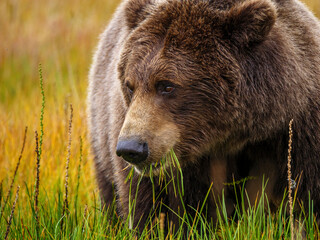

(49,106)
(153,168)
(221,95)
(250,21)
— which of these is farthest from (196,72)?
(49,106)

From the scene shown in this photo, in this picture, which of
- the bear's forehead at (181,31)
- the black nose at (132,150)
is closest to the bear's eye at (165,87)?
the bear's forehead at (181,31)

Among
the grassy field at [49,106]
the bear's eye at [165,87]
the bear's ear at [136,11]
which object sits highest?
the bear's ear at [136,11]

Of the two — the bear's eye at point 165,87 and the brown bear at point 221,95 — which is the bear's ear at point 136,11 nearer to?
the brown bear at point 221,95

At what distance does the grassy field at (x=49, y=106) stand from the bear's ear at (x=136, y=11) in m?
1.07

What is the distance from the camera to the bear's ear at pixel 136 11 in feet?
13.8

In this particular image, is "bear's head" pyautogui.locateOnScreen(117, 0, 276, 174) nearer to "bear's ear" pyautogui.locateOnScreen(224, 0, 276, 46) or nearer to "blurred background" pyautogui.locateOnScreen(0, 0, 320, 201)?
"bear's ear" pyautogui.locateOnScreen(224, 0, 276, 46)

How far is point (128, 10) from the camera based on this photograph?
426 cm

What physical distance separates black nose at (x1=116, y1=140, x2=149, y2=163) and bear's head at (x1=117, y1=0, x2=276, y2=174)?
135 millimetres

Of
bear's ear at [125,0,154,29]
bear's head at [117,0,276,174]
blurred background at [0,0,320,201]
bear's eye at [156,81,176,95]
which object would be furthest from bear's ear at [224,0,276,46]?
blurred background at [0,0,320,201]

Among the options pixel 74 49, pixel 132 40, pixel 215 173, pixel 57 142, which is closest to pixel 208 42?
pixel 132 40

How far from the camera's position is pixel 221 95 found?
3750 mm

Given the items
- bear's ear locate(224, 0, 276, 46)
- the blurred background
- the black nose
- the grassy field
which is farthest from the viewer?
the blurred background

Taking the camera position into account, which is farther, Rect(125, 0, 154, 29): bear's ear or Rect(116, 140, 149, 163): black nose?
Rect(125, 0, 154, 29): bear's ear

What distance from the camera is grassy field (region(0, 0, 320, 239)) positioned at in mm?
4133
